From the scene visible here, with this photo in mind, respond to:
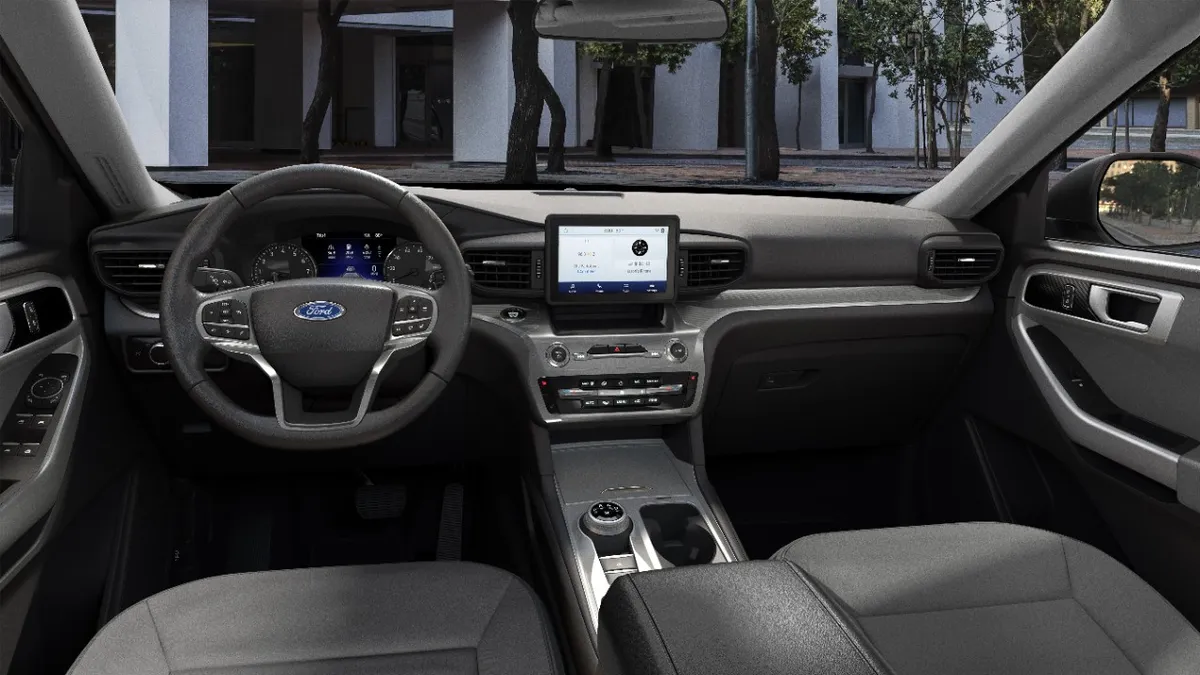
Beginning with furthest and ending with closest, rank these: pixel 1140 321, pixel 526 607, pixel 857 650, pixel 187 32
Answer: pixel 187 32, pixel 1140 321, pixel 526 607, pixel 857 650

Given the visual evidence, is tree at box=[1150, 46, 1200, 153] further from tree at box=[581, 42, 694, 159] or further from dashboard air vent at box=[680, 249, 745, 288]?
tree at box=[581, 42, 694, 159]

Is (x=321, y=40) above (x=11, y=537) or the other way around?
above

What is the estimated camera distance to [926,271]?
2777mm

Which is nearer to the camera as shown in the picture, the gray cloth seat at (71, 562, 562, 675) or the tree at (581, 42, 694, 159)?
the gray cloth seat at (71, 562, 562, 675)

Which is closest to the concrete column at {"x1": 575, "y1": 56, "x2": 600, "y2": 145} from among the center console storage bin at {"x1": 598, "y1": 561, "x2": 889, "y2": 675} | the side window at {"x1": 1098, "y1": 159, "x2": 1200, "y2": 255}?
the side window at {"x1": 1098, "y1": 159, "x2": 1200, "y2": 255}

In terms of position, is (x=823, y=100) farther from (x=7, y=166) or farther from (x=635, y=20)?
(x=7, y=166)

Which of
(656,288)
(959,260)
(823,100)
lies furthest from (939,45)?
(656,288)

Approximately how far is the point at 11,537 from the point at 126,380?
690 millimetres

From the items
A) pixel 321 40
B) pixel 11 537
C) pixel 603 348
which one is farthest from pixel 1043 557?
pixel 321 40

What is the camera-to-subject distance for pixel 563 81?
295 cm

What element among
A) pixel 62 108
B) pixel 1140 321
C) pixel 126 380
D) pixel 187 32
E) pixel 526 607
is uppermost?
pixel 187 32

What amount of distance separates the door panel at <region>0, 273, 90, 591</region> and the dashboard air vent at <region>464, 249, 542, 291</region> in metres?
0.87

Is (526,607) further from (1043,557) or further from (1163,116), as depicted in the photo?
(1163,116)

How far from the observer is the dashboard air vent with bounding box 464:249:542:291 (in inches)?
96.6
